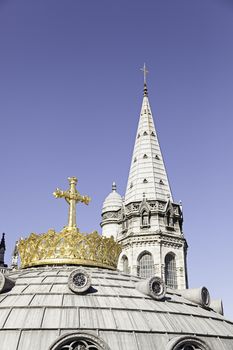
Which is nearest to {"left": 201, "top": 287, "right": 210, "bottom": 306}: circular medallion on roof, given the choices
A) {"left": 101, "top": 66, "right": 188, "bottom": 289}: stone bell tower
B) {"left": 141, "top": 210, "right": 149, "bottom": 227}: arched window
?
{"left": 101, "top": 66, "right": 188, "bottom": 289}: stone bell tower

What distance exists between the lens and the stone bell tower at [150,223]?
73494mm

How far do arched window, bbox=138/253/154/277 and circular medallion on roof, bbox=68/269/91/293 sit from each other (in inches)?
2105

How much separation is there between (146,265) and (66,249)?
50.3m

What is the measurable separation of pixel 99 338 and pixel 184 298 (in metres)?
8.77

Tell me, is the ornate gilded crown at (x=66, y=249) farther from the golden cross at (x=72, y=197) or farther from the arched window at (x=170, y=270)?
the arched window at (x=170, y=270)

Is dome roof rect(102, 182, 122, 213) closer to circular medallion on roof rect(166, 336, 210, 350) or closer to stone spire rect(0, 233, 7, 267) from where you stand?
stone spire rect(0, 233, 7, 267)

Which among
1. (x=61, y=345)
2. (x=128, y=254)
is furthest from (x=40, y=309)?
(x=128, y=254)

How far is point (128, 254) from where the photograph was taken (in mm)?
74750

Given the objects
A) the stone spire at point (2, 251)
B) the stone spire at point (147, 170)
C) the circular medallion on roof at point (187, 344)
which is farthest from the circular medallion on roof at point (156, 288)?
the stone spire at point (2, 251)

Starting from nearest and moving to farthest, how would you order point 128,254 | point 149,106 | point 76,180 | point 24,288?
point 24,288 → point 76,180 → point 128,254 → point 149,106

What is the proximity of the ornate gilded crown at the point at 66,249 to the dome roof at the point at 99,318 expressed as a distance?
155 cm

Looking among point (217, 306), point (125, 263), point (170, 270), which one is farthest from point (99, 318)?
point (125, 263)

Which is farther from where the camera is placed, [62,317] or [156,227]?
[156,227]

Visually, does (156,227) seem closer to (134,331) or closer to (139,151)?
(139,151)
